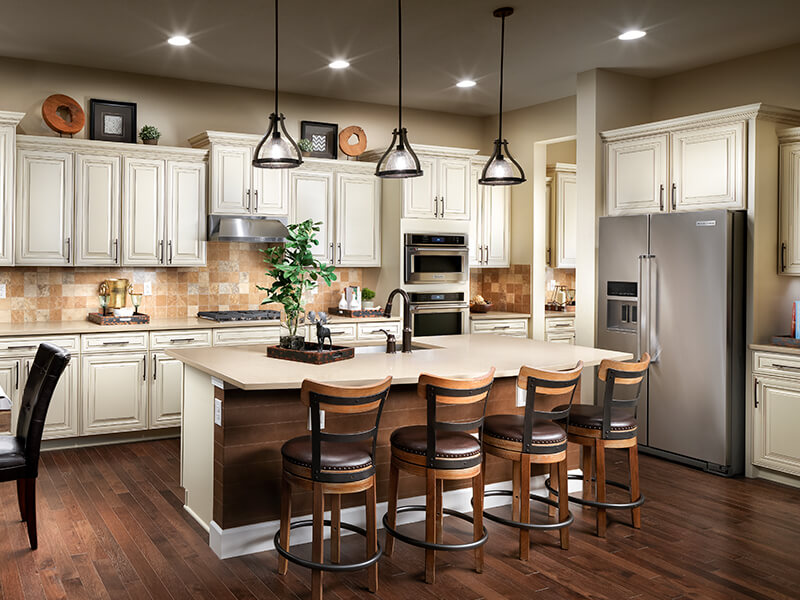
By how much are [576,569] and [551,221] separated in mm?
4891

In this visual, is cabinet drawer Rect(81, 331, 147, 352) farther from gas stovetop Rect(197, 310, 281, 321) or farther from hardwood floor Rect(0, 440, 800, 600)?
hardwood floor Rect(0, 440, 800, 600)

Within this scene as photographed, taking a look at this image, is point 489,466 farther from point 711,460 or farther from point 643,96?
point 643,96

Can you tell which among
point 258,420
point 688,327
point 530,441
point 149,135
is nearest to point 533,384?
point 530,441

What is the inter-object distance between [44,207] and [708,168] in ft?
16.0

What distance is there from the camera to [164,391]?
569 centimetres

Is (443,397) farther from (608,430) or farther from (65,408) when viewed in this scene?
(65,408)

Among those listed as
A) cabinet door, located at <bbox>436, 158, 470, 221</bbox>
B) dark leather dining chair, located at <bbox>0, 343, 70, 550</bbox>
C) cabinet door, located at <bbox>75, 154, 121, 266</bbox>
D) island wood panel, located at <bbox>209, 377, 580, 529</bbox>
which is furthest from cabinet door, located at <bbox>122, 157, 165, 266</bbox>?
island wood panel, located at <bbox>209, 377, 580, 529</bbox>

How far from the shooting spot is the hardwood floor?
3086 millimetres

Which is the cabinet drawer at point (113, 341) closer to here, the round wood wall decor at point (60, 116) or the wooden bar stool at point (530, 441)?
the round wood wall decor at point (60, 116)

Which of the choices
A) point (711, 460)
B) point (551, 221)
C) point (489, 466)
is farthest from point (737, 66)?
point (489, 466)

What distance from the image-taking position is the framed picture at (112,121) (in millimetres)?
5867

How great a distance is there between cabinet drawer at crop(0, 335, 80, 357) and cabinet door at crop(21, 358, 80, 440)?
0.54ft

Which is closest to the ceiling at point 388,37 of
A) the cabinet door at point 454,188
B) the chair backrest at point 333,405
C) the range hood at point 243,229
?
the cabinet door at point 454,188

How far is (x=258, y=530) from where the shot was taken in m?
3.51
